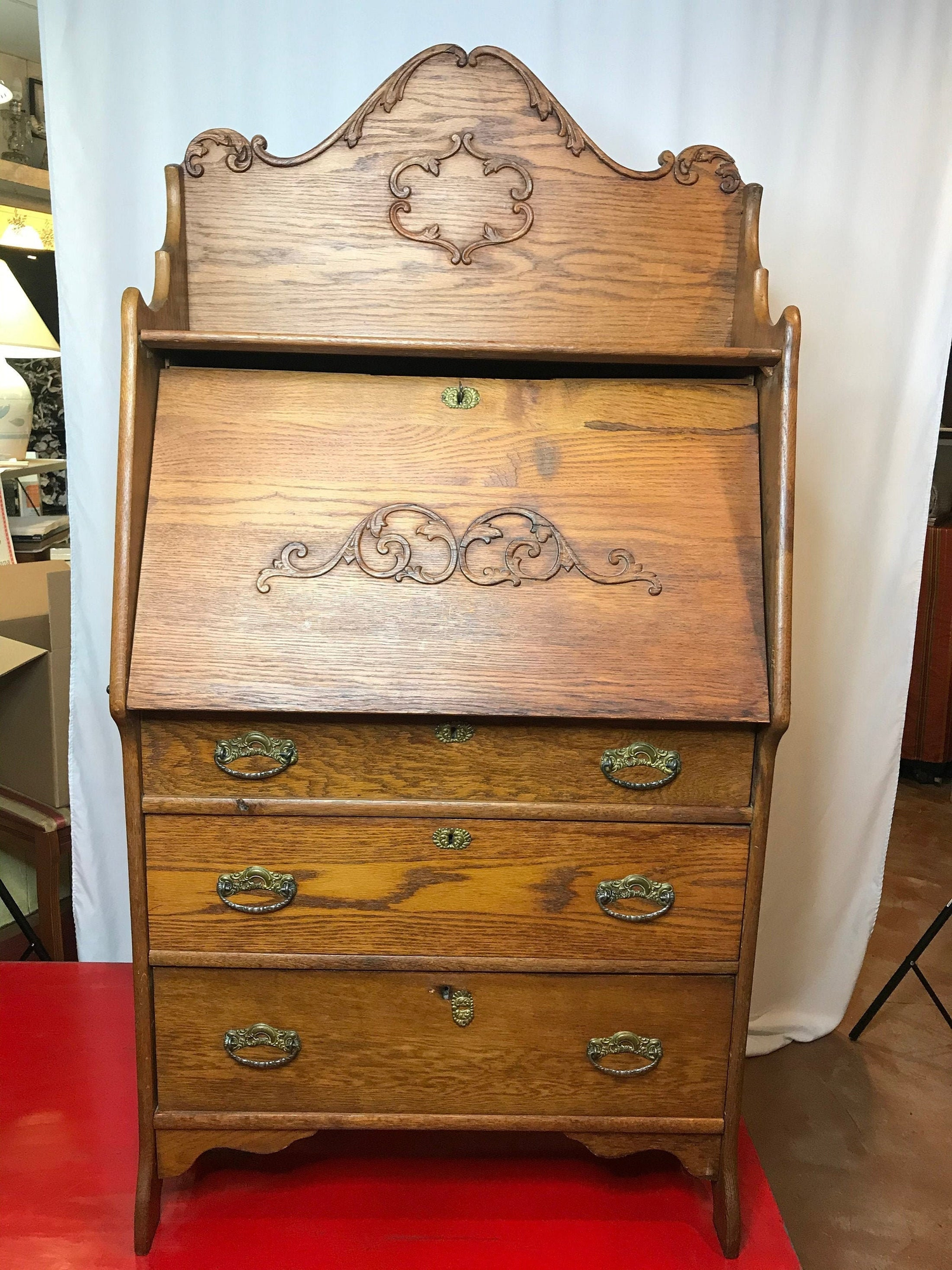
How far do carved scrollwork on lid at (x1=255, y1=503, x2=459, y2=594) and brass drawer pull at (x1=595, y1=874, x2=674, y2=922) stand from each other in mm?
504

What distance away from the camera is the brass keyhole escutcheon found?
139 cm

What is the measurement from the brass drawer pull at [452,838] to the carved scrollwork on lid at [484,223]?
1.04m

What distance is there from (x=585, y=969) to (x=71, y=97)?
77.3 inches

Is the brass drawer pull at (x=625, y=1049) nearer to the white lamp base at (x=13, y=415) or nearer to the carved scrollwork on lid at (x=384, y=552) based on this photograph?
the carved scrollwork on lid at (x=384, y=552)

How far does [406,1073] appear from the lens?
1411 millimetres

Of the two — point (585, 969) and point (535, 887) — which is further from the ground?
point (535, 887)

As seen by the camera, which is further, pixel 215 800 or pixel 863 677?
pixel 863 677

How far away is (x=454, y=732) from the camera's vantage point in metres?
1.32

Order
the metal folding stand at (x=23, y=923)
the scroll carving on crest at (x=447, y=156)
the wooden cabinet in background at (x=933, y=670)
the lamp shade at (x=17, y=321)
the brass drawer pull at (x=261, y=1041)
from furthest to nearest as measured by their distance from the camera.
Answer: the wooden cabinet in background at (x=933, y=670)
the lamp shade at (x=17, y=321)
the metal folding stand at (x=23, y=923)
the scroll carving on crest at (x=447, y=156)
the brass drawer pull at (x=261, y=1041)

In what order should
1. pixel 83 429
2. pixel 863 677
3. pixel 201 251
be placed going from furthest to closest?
pixel 863 677 < pixel 83 429 < pixel 201 251

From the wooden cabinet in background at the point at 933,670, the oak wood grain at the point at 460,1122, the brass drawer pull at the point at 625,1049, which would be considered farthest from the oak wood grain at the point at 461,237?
the wooden cabinet in background at the point at 933,670

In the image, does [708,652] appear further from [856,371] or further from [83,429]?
[83,429]

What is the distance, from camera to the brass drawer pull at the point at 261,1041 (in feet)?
4.54

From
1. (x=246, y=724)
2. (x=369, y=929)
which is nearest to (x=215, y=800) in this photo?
(x=246, y=724)
